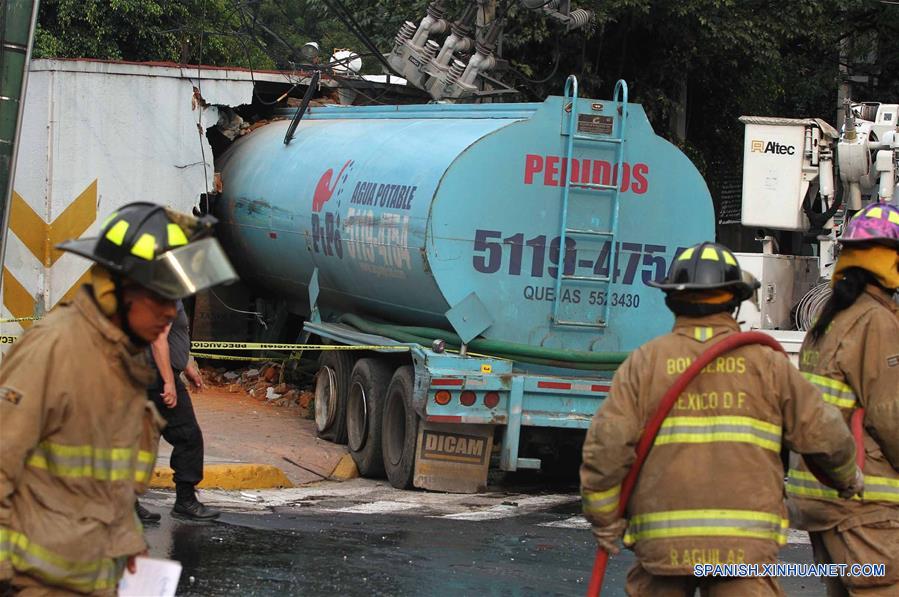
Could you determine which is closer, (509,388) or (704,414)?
(704,414)

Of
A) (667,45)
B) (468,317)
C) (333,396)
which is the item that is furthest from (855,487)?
(667,45)

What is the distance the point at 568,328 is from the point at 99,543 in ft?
23.3

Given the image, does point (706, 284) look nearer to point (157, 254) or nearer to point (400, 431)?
point (157, 254)

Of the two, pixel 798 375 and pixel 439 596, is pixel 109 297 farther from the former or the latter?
pixel 439 596

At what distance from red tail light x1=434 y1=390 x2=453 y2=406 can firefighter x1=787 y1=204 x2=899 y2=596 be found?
483cm

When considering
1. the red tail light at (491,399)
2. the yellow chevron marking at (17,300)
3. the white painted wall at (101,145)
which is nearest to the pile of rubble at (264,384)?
the white painted wall at (101,145)

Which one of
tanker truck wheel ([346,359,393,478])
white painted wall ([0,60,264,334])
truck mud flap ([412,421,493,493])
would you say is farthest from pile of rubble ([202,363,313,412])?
truck mud flap ([412,421,493,493])

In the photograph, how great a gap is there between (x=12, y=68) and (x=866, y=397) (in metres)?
5.64

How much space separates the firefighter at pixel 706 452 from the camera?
4.28 metres

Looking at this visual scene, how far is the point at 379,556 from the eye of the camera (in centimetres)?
775

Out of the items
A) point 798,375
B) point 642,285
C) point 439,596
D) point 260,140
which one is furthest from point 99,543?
point 260,140

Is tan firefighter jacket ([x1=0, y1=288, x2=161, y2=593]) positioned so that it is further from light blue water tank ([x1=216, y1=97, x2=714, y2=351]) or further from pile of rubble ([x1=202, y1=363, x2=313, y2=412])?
pile of rubble ([x1=202, y1=363, x2=313, y2=412])

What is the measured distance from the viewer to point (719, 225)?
2486cm

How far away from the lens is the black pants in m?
8.29
